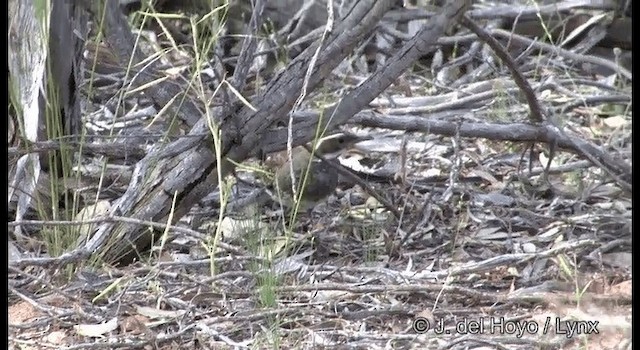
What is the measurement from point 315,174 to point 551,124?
545 millimetres

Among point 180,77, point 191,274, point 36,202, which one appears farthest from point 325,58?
point 36,202

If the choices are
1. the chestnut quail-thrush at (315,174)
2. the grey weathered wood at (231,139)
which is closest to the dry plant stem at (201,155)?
the grey weathered wood at (231,139)

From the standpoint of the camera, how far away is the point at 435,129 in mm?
2086

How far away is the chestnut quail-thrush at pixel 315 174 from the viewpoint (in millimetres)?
2170

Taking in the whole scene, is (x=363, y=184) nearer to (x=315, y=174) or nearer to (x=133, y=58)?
(x=315, y=174)

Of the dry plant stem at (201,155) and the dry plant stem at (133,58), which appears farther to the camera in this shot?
the dry plant stem at (133,58)

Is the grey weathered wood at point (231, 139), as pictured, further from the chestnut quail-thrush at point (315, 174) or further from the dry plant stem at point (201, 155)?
the chestnut quail-thrush at point (315, 174)

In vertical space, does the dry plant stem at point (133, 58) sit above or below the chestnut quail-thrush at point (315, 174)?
above

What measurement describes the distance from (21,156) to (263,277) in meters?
0.59

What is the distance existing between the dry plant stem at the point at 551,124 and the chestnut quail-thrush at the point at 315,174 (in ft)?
1.32

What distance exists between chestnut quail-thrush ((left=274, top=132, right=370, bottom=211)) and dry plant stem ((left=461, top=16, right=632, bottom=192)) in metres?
0.40

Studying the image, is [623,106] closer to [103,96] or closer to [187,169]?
[187,169]

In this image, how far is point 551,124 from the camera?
1996 mm

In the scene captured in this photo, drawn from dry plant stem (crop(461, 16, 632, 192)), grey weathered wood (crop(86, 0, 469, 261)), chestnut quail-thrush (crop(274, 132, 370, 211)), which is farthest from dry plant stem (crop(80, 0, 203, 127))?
dry plant stem (crop(461, 16, 632, 192))
